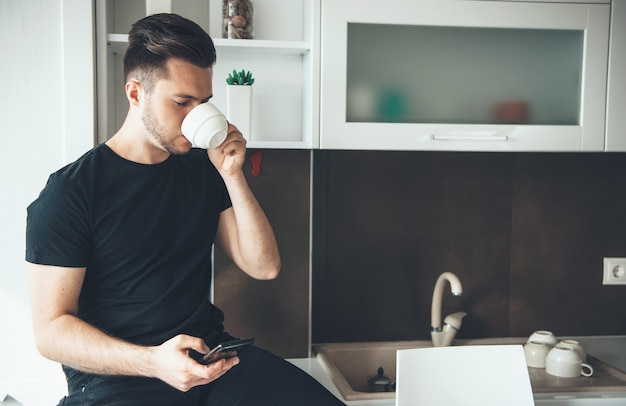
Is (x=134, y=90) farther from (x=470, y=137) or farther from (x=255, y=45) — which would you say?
(x=470, y=137)

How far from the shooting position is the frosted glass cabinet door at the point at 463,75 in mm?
2010

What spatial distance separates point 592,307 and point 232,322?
4.58 feet

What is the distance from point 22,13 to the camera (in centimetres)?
196

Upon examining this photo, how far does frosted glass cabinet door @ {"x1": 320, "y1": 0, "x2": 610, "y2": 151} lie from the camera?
2.01 metres

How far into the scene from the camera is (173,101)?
1632 mm

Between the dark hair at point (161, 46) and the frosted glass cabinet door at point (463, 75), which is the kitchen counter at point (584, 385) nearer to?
the frosted glass cabinet door at point (463, 75)

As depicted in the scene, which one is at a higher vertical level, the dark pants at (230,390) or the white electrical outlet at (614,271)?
the white electrical outlet at (614,271)

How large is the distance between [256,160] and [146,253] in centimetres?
61

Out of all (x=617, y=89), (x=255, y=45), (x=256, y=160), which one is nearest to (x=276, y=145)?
(x=256, y=160)

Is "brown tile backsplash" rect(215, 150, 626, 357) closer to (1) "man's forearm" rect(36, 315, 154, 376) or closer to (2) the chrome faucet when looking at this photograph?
(2) the chrome faucet

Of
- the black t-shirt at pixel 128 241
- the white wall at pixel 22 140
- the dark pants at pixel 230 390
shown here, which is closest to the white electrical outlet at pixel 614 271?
the dark pants at pixel 230 390

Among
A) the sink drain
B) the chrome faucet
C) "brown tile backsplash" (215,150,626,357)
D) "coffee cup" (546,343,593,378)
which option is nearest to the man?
the sink drain

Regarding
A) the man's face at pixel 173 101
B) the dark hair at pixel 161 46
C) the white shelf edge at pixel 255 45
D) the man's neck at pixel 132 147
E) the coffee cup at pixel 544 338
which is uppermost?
the white shelf edge at pixel 255 45

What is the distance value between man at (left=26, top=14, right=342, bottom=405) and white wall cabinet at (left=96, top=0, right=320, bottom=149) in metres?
0.34
